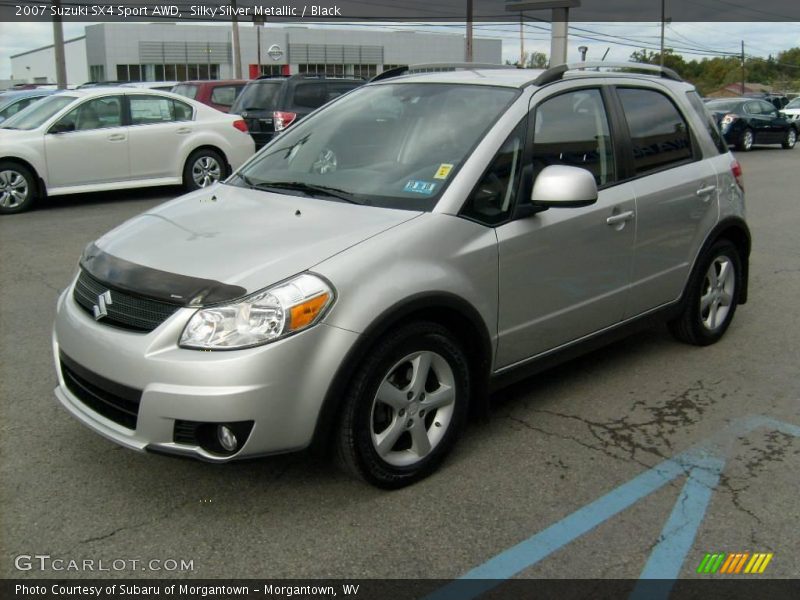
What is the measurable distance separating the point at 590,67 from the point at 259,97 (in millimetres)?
10907

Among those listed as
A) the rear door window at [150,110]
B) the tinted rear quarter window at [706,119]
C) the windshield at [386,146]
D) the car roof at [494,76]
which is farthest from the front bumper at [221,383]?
the rear door window at [150,110]

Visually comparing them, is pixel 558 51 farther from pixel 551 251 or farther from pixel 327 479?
pixel 327 479

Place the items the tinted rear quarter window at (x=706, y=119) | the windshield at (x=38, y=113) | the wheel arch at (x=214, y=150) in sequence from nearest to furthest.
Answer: the tinted rear quarter window at (x=706, y=119), the windshield at (x=38, y=113), the wheel arch at (x=214, y=150)

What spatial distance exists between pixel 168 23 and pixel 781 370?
69.7 meters

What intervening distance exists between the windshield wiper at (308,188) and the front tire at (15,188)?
307 inches

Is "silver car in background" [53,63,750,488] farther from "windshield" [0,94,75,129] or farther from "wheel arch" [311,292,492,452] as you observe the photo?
"windshield" [0,94,75,129]

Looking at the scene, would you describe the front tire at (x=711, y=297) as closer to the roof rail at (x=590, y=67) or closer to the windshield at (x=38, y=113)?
the roof rail at (x=590, y=67)

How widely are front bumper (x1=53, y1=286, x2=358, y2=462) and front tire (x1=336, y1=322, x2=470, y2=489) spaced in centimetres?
19

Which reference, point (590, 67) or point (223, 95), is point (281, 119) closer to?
point (223, 95)

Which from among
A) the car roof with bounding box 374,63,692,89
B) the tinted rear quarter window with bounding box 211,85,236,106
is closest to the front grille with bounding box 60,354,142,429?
the car roof with bounding box 374,63,692,89

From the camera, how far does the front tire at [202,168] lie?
40.6 ft

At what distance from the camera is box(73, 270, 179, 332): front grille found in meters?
3.16

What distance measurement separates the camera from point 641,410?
177 inches

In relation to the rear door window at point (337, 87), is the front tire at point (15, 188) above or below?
below
